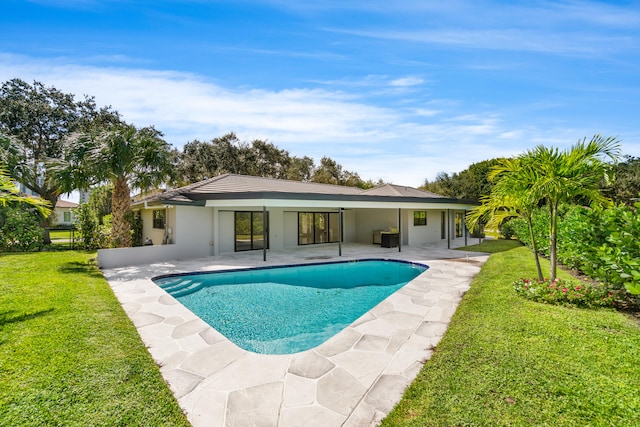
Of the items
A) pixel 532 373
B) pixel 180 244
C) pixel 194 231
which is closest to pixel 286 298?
pixel 532 373

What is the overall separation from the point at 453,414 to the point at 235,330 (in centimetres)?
429

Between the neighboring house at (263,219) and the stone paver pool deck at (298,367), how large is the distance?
6021mm

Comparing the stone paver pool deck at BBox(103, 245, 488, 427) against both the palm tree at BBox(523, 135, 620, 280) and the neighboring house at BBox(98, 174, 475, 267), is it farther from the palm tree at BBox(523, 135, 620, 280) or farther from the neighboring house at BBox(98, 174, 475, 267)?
the neighboring house at BBox(98, 174, 475, 267)

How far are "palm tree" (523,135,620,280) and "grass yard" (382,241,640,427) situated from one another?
7.60ft

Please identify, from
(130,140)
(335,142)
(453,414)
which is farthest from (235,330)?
(335,142)

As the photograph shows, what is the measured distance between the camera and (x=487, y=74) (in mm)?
10820

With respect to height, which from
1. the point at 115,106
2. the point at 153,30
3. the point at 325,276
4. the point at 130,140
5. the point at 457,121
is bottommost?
the point at 325,276

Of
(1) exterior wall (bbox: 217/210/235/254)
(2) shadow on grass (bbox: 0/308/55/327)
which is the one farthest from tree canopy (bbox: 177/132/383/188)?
(2) shadow on grass (bbox: 0/308/55/327)

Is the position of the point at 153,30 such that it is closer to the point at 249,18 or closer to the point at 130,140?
the point at 249,18

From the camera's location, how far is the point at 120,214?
41.4 ft

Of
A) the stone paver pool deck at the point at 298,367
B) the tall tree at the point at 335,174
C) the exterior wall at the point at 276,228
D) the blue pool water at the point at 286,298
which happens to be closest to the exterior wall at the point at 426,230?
the blue pool water at the point at 286,298

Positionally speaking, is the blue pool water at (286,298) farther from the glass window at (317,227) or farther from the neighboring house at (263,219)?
the glass window at (317,227)

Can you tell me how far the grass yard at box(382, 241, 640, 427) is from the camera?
115 inches

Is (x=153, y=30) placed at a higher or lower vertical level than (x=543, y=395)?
higher
